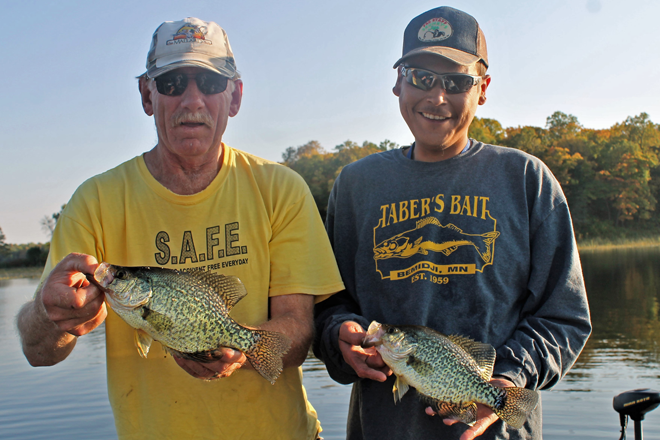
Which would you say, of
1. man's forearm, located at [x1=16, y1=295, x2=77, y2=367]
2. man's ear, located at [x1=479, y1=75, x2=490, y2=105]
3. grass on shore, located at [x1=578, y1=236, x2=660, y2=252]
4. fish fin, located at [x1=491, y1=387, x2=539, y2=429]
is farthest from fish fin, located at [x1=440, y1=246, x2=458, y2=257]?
grass on shore, located at [x1=578, y1=236, x2=660, y2=252]

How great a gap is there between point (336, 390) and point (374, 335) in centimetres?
866

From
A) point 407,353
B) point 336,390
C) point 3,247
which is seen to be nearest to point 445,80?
point 407,353

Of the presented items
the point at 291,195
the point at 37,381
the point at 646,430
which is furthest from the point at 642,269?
the point at 291,195

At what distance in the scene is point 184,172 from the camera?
3201mm

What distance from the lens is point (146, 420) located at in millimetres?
2912

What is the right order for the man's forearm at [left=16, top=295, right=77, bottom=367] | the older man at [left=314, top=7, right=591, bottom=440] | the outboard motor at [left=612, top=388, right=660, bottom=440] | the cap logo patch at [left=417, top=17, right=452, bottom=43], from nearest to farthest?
the man's forearm at [left=16, top=295, right=77, bottom=367] < the older man at [left=314, top=7, right=591, bottom=440] < the cap logo patch at [left=417, top=17, right=452, bottom=43] < the outboard motor at [left=612, top=388, right=660, bottom=440]

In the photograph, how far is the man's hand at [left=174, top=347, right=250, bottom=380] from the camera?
8.77 feet

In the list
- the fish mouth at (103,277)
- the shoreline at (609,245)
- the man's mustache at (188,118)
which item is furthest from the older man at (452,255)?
the shoreline at (609,245)

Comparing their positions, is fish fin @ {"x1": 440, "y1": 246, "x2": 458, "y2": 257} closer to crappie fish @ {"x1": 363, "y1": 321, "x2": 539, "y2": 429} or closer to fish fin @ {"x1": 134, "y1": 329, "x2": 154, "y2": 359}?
crappie fish @ {"x1": 363, "y1": 321, "x2": 539, "y2": 429}

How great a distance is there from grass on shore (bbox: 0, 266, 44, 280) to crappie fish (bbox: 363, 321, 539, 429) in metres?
69.8

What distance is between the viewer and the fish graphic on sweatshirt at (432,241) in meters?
3.18

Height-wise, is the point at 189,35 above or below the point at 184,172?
above

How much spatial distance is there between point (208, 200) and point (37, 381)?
1300 centimetres

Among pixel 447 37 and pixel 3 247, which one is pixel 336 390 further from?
Answer: pixel 3 247
